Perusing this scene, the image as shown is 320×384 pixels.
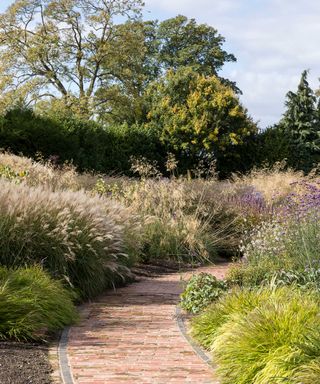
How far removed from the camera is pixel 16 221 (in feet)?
27.7

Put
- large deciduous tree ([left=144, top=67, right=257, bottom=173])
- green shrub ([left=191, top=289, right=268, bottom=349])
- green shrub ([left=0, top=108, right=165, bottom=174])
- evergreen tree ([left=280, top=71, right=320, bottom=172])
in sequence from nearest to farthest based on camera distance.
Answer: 1. green shrub ([left=191, top=289, right=268, bottom=349])
2. green shrub ([left=0, top=108, right=165, bottom=174])
3. large deciduous tree ([left=144, top=67, right=257, bottom=173])
4. evergreen tree ([left=280, top=71, right=320, bottom=172])

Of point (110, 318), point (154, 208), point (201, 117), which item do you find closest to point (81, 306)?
point (110, 318)

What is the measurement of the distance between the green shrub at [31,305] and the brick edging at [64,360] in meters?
Result: 0.17

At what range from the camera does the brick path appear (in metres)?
5.47

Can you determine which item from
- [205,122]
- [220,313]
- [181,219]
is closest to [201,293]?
[220,313]

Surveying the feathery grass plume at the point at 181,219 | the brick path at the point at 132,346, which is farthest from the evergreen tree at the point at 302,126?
the brick path at the point at 132,346

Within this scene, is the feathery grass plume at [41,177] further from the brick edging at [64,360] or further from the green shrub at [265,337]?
the green shrub at [265,337]

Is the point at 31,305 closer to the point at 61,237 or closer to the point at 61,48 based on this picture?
the point at 61,237

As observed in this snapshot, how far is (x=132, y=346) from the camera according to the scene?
641 cm

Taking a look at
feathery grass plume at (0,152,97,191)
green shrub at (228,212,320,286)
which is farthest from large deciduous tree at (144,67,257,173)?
green shrub at (228,212,320,286)

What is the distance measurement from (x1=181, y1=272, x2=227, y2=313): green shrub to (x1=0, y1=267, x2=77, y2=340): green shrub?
1326 mm

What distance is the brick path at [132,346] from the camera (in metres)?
5.47

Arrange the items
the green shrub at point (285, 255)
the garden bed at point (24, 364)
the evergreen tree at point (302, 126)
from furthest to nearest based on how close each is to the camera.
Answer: the evergreen tree at point (302, 126) → the green shrub at point (285, 255) → the garden bed at point (24, 364)

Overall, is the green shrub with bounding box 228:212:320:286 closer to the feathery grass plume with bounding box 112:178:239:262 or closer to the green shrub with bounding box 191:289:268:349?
the green shrub with bounding box 191:289:268:349
